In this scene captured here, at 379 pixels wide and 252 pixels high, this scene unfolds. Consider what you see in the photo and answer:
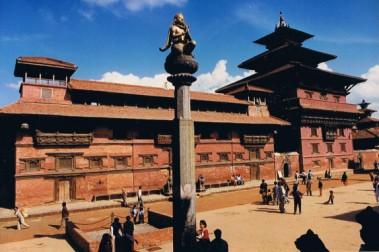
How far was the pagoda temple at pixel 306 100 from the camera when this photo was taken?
38.3 meters

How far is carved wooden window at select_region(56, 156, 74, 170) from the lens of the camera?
23766 millimetres

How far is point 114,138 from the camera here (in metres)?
26.5

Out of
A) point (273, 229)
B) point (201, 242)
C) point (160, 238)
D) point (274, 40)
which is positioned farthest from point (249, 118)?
point (201, 242)

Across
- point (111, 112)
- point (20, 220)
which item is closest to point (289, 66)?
point (111, 112)

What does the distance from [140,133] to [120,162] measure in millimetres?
3183

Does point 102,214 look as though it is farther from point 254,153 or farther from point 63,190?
point 254,153

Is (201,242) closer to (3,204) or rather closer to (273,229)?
(273,229)

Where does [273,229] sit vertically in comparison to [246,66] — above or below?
below

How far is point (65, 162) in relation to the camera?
24094 mm

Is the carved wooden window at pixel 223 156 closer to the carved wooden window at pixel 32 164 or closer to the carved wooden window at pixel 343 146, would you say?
the carved wooden window at pixel 32 164

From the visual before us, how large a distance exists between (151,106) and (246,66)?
972 inches

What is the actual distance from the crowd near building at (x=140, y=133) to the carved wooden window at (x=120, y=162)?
9cm

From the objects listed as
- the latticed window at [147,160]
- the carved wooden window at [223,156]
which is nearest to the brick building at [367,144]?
the carved wooden window at [223,156]

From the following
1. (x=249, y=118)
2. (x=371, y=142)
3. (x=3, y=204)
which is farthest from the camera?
(x=371, y=142)
